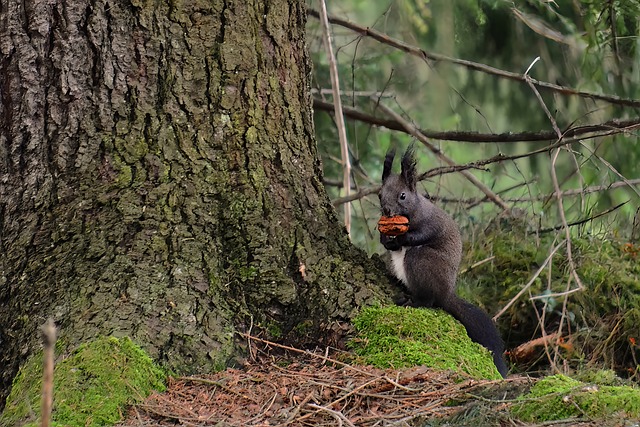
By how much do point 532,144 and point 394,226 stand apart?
3.04 meters

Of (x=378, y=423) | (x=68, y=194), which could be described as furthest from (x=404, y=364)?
(x=68, y=194)

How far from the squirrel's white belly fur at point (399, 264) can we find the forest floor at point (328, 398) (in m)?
0.85

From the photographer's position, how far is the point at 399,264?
3.84 metres

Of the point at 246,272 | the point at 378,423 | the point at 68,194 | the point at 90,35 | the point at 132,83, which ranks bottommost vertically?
the point at 378,423

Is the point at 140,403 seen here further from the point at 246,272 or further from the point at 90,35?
the point at 90,35

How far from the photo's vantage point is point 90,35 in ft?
10.4

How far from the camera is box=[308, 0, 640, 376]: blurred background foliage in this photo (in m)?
4.08

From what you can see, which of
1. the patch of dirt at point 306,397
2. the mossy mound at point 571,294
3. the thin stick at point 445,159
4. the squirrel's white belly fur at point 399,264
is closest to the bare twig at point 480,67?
the thin stick at point 445,159

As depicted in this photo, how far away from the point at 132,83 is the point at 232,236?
2.37 ft

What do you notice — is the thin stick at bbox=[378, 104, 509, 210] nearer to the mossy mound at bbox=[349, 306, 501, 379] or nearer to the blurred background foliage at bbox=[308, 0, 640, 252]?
the blurred background foliage at bbox=[308, 0, 640, 252]

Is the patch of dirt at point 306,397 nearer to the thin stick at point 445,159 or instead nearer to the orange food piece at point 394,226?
the orange food piece at point 394,226

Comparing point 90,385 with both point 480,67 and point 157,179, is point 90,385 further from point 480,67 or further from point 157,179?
point 480,67

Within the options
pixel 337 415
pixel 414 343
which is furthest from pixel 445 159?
pixel 337 415

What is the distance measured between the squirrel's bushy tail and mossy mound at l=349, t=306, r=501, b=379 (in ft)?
0.60
